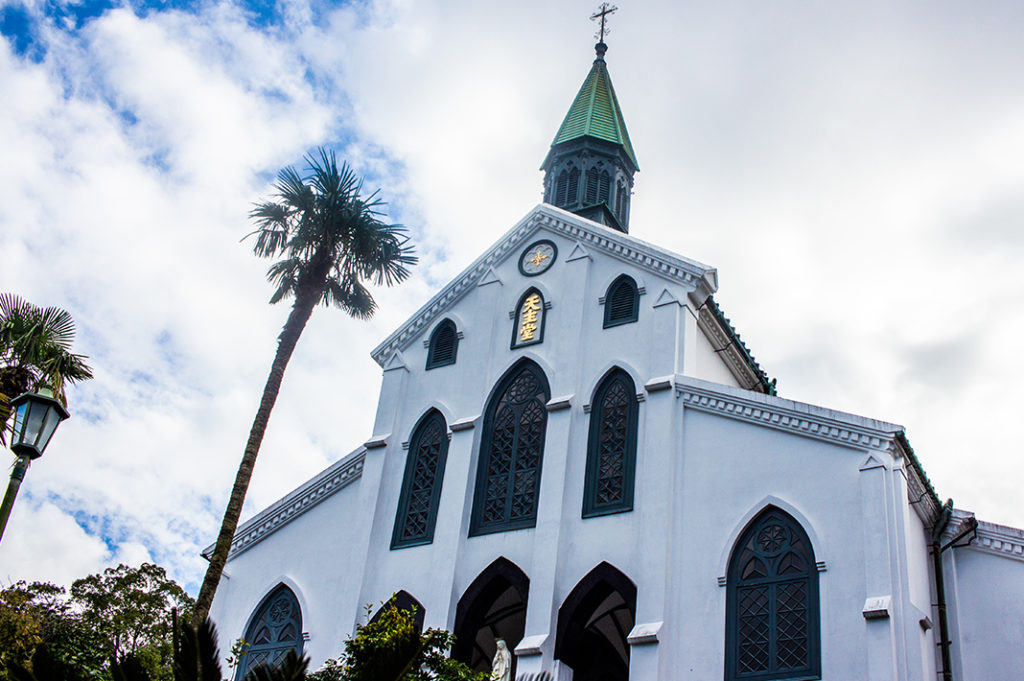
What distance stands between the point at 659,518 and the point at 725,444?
187 centimetres

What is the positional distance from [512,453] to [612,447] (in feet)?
7.89

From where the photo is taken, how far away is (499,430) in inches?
939

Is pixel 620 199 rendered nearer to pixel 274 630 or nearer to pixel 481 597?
pixel 481 597

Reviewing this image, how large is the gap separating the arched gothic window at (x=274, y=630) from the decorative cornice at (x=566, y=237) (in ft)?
19.9

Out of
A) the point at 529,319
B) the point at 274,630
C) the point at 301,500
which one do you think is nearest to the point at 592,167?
the point at 529,319

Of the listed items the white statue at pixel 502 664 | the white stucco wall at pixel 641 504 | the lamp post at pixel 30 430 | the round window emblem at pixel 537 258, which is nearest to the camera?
the lamp post at pixel 30 430

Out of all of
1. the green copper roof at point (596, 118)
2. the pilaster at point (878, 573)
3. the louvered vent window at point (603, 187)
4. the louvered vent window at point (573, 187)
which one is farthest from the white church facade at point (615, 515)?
the green copper roof at point (596, 118)

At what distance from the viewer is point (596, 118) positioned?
33000mm

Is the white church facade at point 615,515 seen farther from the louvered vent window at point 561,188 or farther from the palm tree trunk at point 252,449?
the louvered vent window at point 561,188

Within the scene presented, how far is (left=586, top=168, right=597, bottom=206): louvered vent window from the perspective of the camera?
102ft

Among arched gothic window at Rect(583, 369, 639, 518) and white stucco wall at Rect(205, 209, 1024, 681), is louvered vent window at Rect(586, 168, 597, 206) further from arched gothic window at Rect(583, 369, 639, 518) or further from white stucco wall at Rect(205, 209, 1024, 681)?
arched gothic window at Rect(583, 369, 639, 518)

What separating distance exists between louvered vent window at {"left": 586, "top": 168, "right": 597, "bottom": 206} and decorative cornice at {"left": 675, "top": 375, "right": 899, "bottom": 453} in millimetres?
10340

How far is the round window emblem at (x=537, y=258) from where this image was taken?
25.7 m

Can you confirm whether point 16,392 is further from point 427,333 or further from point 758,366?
point 758,366
